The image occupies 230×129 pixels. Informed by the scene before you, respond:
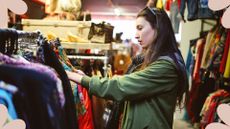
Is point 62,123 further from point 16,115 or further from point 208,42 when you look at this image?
point 208,42

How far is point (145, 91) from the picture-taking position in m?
1.67

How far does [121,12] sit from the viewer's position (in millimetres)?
13461

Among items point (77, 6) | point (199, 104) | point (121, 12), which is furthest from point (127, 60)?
point (121, 12)

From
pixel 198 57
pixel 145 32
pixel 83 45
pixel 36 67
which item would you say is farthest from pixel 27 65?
pixel 198 57

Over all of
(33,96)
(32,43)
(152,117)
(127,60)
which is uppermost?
(32,43)

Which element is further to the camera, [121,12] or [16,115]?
[121,12]

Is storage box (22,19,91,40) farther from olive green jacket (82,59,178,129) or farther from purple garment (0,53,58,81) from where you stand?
purple garment (0,53,58,81)

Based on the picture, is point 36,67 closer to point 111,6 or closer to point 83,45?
point 83,45

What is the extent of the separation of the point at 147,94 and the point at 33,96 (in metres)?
0.75

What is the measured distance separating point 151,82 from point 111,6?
11.0 metres

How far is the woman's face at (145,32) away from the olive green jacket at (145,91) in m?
0.14

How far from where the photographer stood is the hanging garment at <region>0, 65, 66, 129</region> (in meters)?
1.08

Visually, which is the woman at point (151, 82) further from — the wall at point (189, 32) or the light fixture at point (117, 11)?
the light fixture at point (117, 11)

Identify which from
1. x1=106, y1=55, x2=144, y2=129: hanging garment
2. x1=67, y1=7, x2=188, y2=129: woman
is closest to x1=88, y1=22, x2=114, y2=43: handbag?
x1=106, y1=55, x2=144, y2=129: hanging garment
